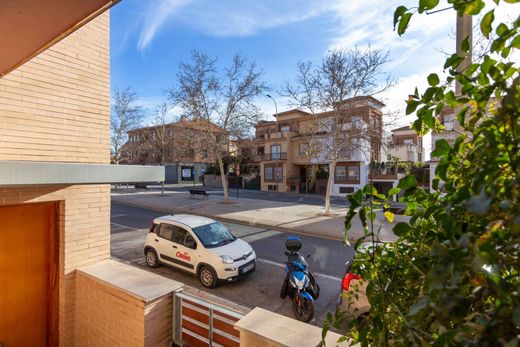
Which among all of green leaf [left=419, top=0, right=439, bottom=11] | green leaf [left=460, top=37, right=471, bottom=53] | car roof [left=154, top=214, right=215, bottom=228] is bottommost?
car roof [left=154, top=214, right=215, bottom=228]

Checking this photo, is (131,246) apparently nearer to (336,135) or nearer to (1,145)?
(1,145)

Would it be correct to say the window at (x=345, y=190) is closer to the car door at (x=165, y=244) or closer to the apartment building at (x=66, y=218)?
the car door at (x=165, y=244)

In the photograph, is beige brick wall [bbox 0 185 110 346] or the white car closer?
beige brick wall [bbox 0 185 110 346]

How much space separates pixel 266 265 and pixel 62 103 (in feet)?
22.1

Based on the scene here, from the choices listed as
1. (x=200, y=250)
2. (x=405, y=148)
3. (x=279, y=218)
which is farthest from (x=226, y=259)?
(x=405, y=148)

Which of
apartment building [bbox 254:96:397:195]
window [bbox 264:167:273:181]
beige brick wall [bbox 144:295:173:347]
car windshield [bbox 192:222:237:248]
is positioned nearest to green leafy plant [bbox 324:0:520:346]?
beige brick wall [bbox 144:295:173:347]

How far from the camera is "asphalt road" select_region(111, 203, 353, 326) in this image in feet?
21.2

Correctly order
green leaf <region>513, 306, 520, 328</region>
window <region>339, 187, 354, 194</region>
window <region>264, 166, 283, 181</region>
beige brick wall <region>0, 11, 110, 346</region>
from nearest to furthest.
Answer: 1. green leaf <region>513, 306, 520, 328</region>
2. beige brick wall <region>0, 11, 110, 346</region>
3. window <region>339, 187, 354, 194</region>
4. window <region>264, 166, 283, 181</region>

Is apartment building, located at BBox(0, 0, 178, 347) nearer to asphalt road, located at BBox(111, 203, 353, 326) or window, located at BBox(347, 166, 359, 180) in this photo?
asphalt road, located at BBox(111, 203, 353, 326)

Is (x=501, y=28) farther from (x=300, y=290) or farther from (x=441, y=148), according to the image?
(x=300, y=290)

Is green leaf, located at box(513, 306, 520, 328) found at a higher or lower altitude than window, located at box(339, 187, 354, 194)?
higher

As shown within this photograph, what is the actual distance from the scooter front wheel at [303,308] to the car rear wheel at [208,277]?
2251 millimetres

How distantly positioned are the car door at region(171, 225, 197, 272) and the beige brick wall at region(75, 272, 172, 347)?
135 inches

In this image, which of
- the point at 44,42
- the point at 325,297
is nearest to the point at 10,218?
the point at 44,42
